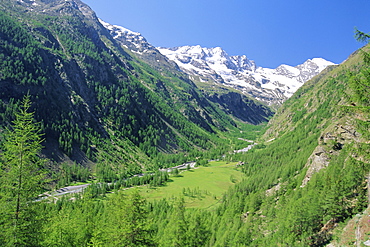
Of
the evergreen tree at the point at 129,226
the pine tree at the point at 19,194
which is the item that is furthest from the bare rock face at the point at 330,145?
the pine tree at the point at 19,194

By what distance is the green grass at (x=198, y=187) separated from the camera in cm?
13175

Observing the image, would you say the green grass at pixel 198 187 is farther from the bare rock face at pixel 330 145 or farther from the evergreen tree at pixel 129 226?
the evergreen tree at pixel 129 226

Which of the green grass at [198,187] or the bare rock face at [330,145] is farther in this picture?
the green grass at [198,187]

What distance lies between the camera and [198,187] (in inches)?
5782

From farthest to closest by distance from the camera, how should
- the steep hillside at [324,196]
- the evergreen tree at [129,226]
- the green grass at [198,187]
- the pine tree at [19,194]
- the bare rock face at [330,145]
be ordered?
1. the green grass at [198,187]
2. the bare rock face at [330,145]
3. the evergreen tree at [129,226]
4. the steep hillside at [324,196]
5. the pine tree at [19,194]

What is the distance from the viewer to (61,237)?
98.2 feet

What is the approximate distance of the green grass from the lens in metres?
132

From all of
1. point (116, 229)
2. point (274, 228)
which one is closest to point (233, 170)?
point (274, 228)

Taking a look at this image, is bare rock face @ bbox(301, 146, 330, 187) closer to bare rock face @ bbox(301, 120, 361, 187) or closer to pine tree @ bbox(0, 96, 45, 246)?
bare rock face @ bbox(301, 120, 361, 187)

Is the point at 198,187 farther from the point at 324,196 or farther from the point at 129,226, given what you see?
the point at 129,226

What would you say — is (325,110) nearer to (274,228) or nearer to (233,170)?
(233,170)

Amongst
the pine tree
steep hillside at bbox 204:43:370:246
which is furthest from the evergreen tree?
steep hillside at bbox 204:43:370:246

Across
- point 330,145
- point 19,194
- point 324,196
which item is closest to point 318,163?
point 330,145

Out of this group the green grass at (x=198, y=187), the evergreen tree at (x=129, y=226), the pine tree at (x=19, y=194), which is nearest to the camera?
the pine tree at (x=19, y=194)
